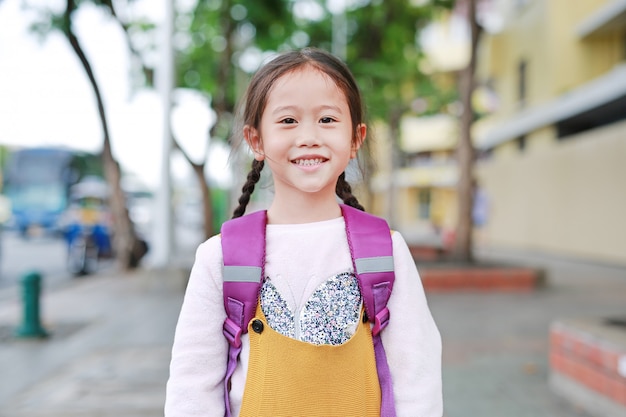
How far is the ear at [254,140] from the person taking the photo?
1724 millimetres

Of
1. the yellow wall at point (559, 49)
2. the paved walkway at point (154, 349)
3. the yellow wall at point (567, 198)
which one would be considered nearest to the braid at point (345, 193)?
the paved walkway at point (154, 349)

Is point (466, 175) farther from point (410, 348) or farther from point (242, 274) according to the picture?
point (242, 274)

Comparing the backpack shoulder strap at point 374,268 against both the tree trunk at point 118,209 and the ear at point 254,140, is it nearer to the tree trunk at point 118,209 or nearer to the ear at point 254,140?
the ear at point 254,140

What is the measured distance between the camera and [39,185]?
87.3 feet

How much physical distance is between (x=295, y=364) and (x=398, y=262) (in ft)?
1.15

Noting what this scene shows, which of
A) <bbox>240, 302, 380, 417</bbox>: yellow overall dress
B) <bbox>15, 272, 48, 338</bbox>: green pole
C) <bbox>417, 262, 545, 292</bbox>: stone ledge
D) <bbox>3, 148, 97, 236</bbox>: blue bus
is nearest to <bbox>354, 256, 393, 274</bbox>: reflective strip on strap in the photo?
<bbox>240, 302, 380, 417</bbox>: yellow overall dress

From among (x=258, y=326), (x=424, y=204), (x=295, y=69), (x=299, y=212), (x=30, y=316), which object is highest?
(x=424, y=204)

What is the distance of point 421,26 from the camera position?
65.7 ft

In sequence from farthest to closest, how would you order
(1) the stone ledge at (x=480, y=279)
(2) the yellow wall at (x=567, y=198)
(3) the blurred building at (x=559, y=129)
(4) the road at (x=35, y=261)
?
(3) the blurred building at (x=559, y=129), (2) the yellow wall at (x=567, y=198), (4) the road at (x=35, y=261), (1) the stone ledge at (x=480, y=279)

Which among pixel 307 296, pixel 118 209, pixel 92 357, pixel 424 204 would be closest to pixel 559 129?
pixel 118 209

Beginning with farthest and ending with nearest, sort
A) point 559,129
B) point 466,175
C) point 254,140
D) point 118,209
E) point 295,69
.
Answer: point 559,129
point 118,209
point 466,175
point 254,140
point 295,69

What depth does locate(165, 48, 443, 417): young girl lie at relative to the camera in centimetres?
158

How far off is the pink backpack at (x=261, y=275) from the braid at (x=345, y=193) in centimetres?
26

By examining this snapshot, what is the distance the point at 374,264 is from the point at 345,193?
0.38 m
